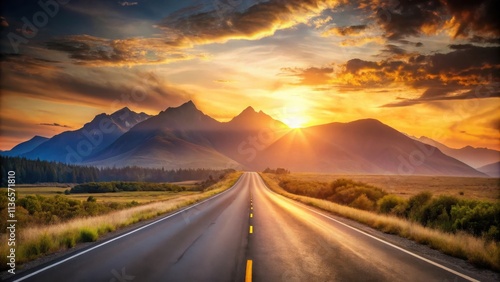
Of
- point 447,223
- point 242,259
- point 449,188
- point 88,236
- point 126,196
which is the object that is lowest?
point 126,196

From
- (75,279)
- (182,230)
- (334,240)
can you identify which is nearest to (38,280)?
(75,279)

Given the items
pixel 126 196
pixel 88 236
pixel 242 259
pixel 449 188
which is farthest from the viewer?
pixel 126 196

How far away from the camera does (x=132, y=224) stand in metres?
17.4

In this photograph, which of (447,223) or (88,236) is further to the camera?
(447,223)

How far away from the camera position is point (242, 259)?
9328 mm

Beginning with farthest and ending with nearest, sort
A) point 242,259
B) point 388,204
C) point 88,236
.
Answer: point 388,204, point 88,236, point 242,259

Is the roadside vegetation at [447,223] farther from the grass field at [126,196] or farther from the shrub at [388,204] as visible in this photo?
the grass field at [126,196]

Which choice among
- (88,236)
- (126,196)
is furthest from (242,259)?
(126,196)

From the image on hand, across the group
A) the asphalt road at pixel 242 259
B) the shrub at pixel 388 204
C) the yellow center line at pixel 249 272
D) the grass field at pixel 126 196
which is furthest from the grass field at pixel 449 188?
the grass field at pixel 126 196

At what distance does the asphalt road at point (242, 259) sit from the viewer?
7707 millimetres

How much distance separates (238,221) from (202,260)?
9.12m

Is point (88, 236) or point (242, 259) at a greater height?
point (88, 236)

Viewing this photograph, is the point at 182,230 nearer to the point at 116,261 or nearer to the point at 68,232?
the point at 68,232

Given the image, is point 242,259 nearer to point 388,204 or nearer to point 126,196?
point 388,204
